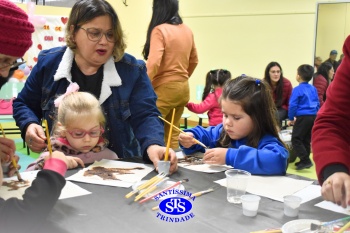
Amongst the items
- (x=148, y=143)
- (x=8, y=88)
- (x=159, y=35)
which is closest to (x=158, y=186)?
(x=148, y=143)

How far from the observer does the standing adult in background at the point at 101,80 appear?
193 cm

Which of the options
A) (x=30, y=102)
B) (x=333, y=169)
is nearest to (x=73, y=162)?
(x=30, y=102)

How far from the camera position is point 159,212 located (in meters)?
1.19

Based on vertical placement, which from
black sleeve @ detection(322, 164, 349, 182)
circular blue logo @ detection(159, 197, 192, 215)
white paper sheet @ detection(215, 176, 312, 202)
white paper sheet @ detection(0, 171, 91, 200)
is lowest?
white paper sheet @ detection(215, 176, 312, 202)

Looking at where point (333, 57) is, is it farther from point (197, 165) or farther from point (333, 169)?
point (333, 169)

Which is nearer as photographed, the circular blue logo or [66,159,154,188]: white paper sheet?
the circular blue logo

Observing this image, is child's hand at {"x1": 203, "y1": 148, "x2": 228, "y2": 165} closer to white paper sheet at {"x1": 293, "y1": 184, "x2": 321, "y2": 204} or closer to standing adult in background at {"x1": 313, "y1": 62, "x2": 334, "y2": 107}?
white paper sheet at {"x1": 293, "y1": 184, "x2": 321, "y2": 204}

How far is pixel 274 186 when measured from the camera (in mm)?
1488

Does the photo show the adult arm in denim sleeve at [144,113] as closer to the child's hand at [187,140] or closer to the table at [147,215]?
the child's hand at [187,140]

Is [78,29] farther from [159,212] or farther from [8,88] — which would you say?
[8,88]

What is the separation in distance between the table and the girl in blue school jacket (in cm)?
33

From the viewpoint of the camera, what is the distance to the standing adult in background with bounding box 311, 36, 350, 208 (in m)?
1.25

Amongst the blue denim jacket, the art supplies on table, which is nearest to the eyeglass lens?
the blue denim jacket

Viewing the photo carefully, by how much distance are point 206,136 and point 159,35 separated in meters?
1.56
